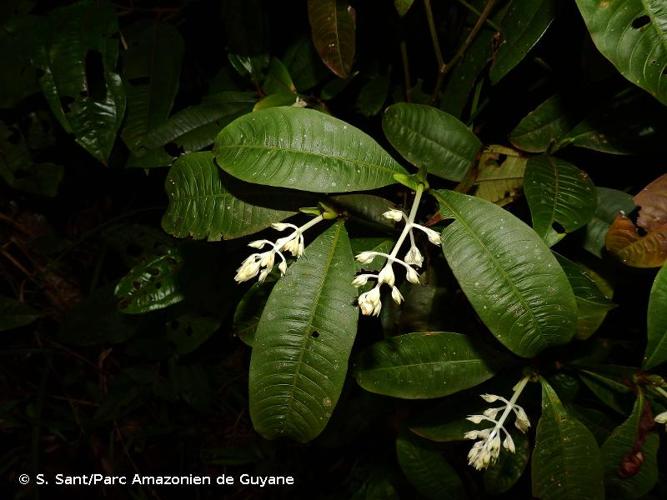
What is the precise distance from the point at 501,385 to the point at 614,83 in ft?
2.77

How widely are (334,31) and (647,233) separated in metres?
0.89

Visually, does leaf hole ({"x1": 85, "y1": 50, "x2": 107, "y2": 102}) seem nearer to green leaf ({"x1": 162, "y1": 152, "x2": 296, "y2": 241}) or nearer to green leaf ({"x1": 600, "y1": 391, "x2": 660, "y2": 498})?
green leaf ({"x1": 162, "y1": 152, "x2": 296, "y2": 241})

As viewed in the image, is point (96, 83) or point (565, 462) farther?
point (96, 83)

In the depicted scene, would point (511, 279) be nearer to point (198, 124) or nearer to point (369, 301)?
point (369, 301)

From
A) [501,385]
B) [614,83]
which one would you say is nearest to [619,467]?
[501,385]

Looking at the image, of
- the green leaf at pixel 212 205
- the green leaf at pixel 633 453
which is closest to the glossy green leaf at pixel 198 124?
the green leaf at pixel 212 205

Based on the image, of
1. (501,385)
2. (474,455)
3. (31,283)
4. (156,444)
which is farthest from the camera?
(31,283)

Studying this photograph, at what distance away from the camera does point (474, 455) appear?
0.96 meters

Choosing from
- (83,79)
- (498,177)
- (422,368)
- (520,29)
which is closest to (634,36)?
(520,29)

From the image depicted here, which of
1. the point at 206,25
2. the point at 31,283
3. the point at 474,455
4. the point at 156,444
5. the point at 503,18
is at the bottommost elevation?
the point at 156,444

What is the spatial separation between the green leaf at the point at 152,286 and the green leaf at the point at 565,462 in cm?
110

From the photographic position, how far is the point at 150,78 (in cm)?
147

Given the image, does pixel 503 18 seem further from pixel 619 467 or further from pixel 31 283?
pixel 31 283

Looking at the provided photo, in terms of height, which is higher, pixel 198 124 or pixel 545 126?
pixel 545 126
